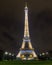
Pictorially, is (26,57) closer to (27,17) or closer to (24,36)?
(24,36)

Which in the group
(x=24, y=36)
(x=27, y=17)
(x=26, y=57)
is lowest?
(x=26, y=57)

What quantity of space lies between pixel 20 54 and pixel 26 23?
9804 millimetres

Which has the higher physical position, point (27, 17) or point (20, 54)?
point (27, 17)

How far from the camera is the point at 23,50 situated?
86.3m

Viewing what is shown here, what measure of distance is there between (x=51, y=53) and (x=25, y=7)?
76.4 feet

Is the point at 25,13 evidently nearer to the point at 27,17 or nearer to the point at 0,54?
the point at 27,17

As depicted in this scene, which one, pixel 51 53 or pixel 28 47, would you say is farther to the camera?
pixel 51 53

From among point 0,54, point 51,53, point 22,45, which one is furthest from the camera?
point 51,53

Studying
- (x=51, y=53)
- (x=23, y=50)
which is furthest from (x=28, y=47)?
(x=51, y=53)

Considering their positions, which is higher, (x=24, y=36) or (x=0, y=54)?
(x=24, y=36)

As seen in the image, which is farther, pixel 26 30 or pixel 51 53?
pixel 51 53

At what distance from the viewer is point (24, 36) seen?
3366 inches

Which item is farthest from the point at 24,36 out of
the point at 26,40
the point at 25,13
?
the point at 25,13

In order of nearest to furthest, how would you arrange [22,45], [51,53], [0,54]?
[0,54] < [22,45] < [51,53]
